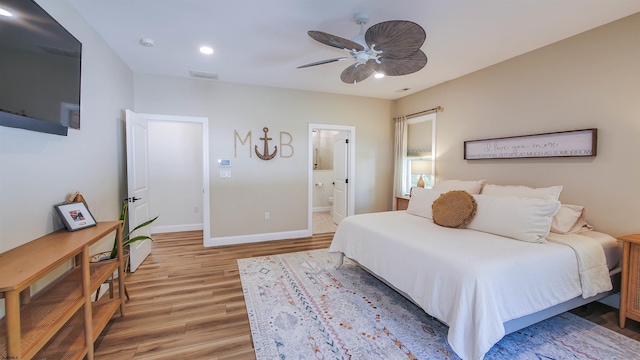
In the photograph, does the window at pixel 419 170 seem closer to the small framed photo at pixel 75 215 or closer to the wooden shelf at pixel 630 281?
the wooden shelf at pixel 630 281

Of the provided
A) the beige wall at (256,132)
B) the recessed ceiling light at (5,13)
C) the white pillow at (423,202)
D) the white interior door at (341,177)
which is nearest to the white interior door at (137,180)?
the beige wall at (256,132)

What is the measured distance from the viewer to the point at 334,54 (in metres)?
3.00

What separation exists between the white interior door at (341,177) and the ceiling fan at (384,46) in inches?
99.7

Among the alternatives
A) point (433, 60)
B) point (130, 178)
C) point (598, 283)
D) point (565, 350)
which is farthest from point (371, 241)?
point (130, 178)

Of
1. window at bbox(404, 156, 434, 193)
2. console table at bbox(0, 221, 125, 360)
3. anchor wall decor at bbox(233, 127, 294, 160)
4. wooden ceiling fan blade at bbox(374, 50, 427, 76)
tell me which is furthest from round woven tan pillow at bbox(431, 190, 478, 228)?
console table at bbox(0, 221, 125, 360)

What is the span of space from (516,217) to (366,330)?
1597mm

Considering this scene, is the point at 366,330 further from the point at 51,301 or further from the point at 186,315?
the point at 51,301

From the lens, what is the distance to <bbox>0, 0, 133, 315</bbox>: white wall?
4.91 ft

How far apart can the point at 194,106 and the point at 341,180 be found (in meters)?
2.95

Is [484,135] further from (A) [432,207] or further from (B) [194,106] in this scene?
(B) [194,106]

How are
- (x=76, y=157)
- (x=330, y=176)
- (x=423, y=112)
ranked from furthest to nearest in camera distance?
1. (x=330, y=176)
2. (x=423, y=112)
3. (x=76, y=157)

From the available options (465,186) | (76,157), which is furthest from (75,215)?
(465,186)

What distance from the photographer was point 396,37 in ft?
6.27

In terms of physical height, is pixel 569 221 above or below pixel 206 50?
below
